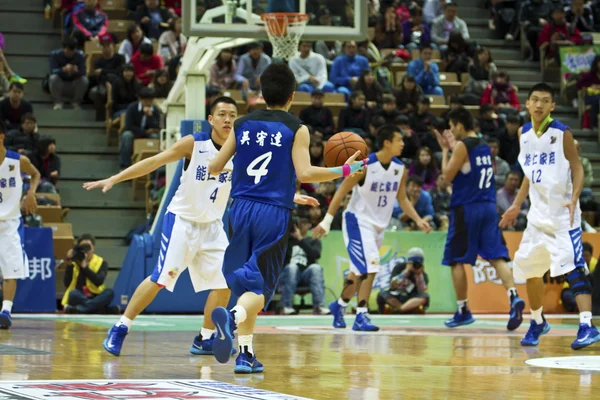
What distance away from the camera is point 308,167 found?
7.14 meters

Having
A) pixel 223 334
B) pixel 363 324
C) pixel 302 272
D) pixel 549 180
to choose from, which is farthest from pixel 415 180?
pixel 223 334

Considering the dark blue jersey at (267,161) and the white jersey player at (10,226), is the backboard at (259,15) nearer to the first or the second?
the white jersey player at (10,226)

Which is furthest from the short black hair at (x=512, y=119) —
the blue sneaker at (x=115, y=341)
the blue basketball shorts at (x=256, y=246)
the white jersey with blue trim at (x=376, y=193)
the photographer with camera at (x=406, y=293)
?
the blue basketball shorts at (x=256, y=246)

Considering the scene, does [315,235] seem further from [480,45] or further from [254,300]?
[480,45]

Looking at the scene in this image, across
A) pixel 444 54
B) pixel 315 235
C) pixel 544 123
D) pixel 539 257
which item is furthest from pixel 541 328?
pixel 444 54

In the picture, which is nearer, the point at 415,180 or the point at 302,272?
the point at 302,272

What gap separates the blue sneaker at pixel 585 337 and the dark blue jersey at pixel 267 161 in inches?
136

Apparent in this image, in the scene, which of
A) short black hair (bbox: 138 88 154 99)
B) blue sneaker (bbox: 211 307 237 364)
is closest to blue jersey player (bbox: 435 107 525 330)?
blue sneaker (bbox: 211 307 237 364)

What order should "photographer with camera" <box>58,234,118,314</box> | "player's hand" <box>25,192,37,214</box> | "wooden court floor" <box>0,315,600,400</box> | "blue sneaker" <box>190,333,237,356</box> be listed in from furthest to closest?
"photographer with camera" <box>58,234,118,314</box> < "player's hand" <box>25,192,37,214</box> < "blue sneaker" <box>190,333,237,356</box> < "wooden court floor" <box>0,315,600,400</box>

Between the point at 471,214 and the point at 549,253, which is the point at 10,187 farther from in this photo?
the point at 549,253

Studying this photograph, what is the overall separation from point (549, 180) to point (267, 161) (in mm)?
3708

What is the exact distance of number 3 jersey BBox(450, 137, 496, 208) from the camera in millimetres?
12734

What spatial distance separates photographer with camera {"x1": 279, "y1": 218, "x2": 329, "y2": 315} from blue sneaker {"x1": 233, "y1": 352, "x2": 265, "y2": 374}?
8.49 metres

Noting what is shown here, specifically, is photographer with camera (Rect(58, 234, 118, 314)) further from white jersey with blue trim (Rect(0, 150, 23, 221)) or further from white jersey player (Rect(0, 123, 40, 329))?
white jersey with blue trim (Rect(0, 150, 23, 221))
